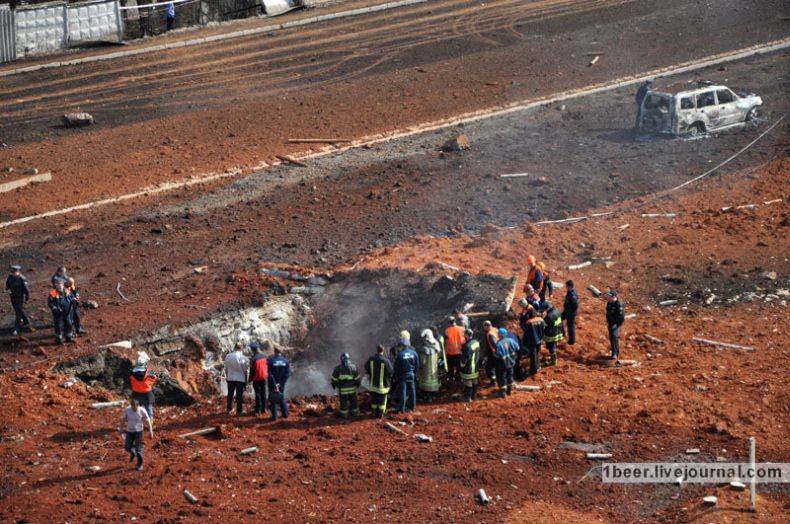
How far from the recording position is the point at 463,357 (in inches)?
753

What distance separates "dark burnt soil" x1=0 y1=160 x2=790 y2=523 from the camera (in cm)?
1588

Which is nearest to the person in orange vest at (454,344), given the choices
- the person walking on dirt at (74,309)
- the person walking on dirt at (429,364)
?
the person walking on dirt at (429,364)

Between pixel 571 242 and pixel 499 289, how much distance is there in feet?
14.4

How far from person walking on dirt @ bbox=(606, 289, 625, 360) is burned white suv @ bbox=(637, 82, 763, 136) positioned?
1259 cm

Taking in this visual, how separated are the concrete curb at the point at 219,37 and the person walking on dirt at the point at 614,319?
2585cm

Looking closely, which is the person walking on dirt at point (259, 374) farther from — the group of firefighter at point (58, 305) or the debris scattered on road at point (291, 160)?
the debris scattered on road at point (291, 160)

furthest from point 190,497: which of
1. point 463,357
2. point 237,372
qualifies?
point 463,357

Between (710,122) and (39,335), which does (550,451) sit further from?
(710,122)

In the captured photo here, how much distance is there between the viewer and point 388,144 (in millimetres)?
31844

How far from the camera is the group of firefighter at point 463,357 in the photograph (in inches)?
740

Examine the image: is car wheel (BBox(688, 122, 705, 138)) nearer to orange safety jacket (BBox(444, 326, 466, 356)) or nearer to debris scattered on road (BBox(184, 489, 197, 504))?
orange safety jacket (BBox(444, 326, 466, 356))

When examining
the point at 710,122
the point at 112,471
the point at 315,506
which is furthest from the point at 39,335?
the point at 710,122

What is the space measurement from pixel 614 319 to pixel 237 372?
303 inches

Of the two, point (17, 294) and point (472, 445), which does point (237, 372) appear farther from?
point (17, 294)
